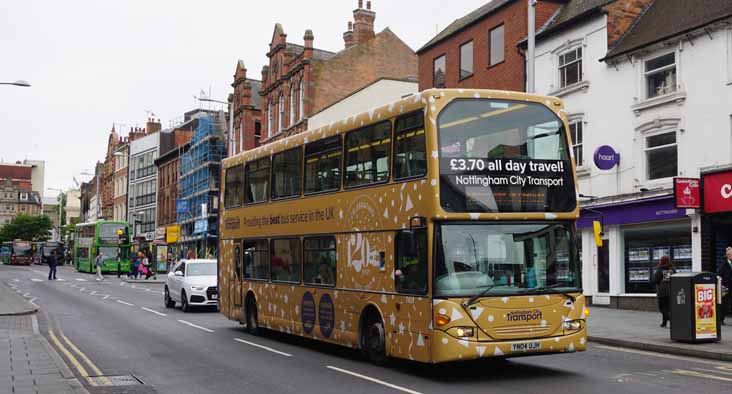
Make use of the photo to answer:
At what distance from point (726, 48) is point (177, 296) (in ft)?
57.6

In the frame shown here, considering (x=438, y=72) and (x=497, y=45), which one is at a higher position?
(x=497, y=45)

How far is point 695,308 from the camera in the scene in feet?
49.6

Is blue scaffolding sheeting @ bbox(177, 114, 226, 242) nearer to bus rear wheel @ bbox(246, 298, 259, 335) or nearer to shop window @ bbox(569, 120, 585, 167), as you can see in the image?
shop window @ bbox(569, 120, 585, 167)

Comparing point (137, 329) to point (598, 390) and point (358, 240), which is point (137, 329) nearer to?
point (358, 240)

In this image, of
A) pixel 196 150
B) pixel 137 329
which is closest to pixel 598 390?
pixel 137 329

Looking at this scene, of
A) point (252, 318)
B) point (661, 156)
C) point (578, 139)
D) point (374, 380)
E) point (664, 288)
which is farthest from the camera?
point (578, 139)

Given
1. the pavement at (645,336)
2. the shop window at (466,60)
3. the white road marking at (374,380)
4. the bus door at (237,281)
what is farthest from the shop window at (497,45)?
the white road marking at (374,380)

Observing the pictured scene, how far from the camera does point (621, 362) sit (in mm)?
13320

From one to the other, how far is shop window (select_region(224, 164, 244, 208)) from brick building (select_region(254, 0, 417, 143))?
32774mm

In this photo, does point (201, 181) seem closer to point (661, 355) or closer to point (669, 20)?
point (669, 20)

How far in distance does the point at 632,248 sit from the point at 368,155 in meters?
15.1

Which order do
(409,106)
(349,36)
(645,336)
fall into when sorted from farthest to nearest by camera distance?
(349,36) → (645,336) → (409,106)

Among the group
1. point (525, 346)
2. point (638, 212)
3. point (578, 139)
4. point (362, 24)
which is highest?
point (362, 24)

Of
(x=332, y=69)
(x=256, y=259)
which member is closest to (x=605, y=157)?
(x=256, y=259)
